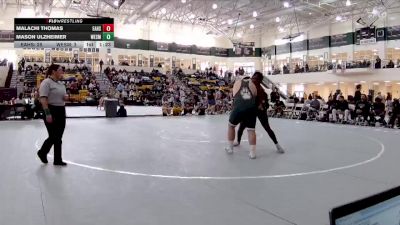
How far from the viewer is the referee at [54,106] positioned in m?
5.94

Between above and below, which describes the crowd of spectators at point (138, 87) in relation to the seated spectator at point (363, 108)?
above

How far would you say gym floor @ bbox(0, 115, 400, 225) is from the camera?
12.0ft

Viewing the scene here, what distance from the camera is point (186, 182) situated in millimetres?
5043

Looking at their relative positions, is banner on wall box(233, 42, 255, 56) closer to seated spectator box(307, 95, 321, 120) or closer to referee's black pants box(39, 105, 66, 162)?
seated spectator box(307, 95, 321, 120)

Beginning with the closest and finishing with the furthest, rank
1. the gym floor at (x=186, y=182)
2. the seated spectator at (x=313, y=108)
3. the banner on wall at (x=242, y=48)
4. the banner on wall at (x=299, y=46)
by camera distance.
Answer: the gym floor at (x=186, y=182) → the seated spectator at (x=313, y=108) → the banner on wall at (x=242, y=48) → the banner on wall at (x=299, y=46)

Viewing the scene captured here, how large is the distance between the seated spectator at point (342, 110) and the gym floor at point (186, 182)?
7523 millimetres

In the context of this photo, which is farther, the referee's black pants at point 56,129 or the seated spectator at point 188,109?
the seated spectator at point 188,109

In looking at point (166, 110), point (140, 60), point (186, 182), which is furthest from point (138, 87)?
point (186, 182)

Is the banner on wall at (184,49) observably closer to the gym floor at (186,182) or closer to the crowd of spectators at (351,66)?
the crowd of spectators at (351,66)

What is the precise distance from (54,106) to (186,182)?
8.47 feet

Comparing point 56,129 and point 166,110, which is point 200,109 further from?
point 56,129

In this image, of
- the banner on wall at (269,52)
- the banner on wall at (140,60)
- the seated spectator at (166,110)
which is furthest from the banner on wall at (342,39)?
the seated spectator at (166,110)

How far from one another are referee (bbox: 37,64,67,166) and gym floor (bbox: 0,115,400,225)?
12.7 inches
